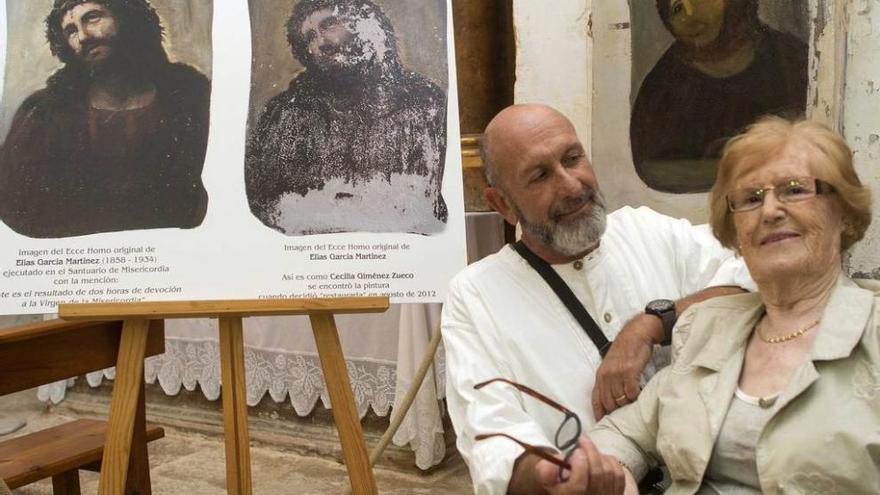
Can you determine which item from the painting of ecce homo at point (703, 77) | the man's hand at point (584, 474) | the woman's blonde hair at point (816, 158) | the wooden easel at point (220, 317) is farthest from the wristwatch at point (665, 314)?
the painting of ecce homo at point (703, 77)

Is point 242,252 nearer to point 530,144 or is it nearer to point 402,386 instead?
point 530,144

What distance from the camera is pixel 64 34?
2816 mm

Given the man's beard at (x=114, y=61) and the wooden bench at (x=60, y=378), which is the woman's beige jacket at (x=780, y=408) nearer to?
the man's beard at (x=114, y=61)

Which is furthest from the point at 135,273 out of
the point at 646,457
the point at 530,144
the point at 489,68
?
the point at 489,68

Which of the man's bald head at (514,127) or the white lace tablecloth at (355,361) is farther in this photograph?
the white lace tablecloth at (355,361)

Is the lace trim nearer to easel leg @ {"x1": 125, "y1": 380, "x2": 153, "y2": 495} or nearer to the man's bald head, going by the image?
easel leg @ {"x1": 125, "y1": 380, "x2": 153, "y2": 495}

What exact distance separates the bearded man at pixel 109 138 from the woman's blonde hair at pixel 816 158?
154 centimetres

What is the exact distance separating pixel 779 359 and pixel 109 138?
1.99 metres

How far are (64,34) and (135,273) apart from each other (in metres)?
0.78

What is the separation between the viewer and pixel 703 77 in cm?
297

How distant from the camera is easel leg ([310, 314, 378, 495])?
8.59ft

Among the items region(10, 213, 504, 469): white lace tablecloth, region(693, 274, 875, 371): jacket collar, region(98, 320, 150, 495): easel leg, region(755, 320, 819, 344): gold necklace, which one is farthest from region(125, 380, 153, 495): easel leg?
region(755, 320, 819, 344): gold necklace

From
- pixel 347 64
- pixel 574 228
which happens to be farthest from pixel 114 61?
pixel 574 228

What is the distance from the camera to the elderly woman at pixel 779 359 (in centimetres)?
174
